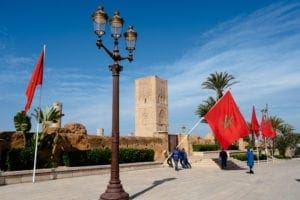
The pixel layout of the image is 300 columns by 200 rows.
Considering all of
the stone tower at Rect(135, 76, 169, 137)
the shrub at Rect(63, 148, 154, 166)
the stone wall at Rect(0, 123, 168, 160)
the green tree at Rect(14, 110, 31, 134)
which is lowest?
the shrub at Rect(63, 148, 154, 166)

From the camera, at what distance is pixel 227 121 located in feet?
56.1

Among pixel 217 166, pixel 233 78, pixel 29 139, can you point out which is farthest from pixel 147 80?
pixel 29 139

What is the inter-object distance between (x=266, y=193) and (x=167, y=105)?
7115 cm

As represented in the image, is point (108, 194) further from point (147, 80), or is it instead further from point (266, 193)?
point (147, 80)

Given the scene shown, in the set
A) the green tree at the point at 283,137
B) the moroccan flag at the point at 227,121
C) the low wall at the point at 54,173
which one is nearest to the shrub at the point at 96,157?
the low wall at the point at 54,173

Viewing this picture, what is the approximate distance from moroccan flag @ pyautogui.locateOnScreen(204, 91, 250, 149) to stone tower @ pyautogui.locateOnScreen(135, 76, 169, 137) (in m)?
57.3

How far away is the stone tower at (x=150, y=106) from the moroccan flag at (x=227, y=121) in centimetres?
5728

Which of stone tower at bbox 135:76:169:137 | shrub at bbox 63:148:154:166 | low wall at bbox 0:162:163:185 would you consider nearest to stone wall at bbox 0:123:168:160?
shrub at bbox 63:148:154:166

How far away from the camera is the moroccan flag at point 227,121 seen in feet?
54.5

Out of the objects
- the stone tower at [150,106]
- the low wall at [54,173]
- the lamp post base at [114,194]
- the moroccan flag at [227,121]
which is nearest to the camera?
the lamp post base at [114,194]

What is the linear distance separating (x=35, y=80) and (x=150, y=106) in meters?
61.9

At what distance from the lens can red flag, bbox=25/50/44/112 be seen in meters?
14.3

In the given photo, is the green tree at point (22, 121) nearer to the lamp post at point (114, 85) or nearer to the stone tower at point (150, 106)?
the lamp post at point (114, 85)

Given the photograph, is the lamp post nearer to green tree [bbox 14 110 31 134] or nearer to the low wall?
the low wall
